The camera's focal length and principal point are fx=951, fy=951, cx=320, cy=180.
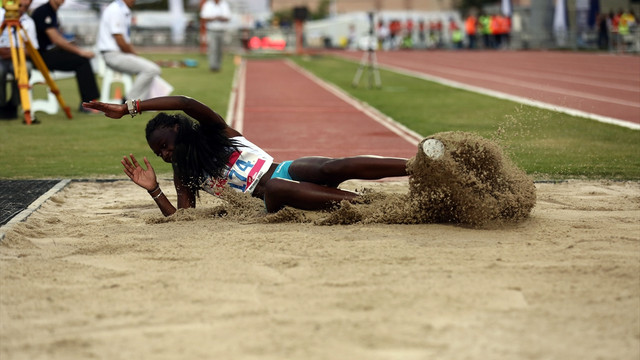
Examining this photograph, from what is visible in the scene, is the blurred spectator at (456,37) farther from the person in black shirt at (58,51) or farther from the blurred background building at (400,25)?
the person in black shirt at (58,51)

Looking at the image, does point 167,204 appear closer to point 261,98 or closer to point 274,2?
point 261,98

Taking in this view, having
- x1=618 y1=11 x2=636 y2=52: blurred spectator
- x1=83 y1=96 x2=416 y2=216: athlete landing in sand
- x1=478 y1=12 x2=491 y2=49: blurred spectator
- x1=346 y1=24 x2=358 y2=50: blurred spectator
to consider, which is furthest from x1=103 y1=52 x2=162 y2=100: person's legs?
x1=346 y1=24 x2=358 y2=50: blurred spectator

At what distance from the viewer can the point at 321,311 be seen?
4.16 meters

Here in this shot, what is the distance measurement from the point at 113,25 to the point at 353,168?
9.81 m

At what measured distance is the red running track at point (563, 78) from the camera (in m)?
16.7

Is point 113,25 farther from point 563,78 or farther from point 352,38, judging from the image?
point 352,38

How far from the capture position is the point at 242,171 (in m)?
6.50

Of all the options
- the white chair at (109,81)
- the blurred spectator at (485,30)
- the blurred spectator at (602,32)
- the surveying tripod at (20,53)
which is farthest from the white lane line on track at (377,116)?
the blurred spectator at (485,30)

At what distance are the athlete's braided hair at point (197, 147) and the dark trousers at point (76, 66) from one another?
9.43m

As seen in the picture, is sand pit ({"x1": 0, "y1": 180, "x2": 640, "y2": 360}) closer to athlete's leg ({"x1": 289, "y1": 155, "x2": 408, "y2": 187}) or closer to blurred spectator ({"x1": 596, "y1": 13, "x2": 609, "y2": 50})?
athlete's leg ({"x1": 289, "y1": 155, "x2": 408, "y2": 187})

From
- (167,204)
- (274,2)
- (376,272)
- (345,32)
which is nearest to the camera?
(376,272)

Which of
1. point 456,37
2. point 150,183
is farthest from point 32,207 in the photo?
point 456,37

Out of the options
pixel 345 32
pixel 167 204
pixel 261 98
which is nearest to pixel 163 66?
pixel 261 98

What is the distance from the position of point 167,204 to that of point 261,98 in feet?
40.9
